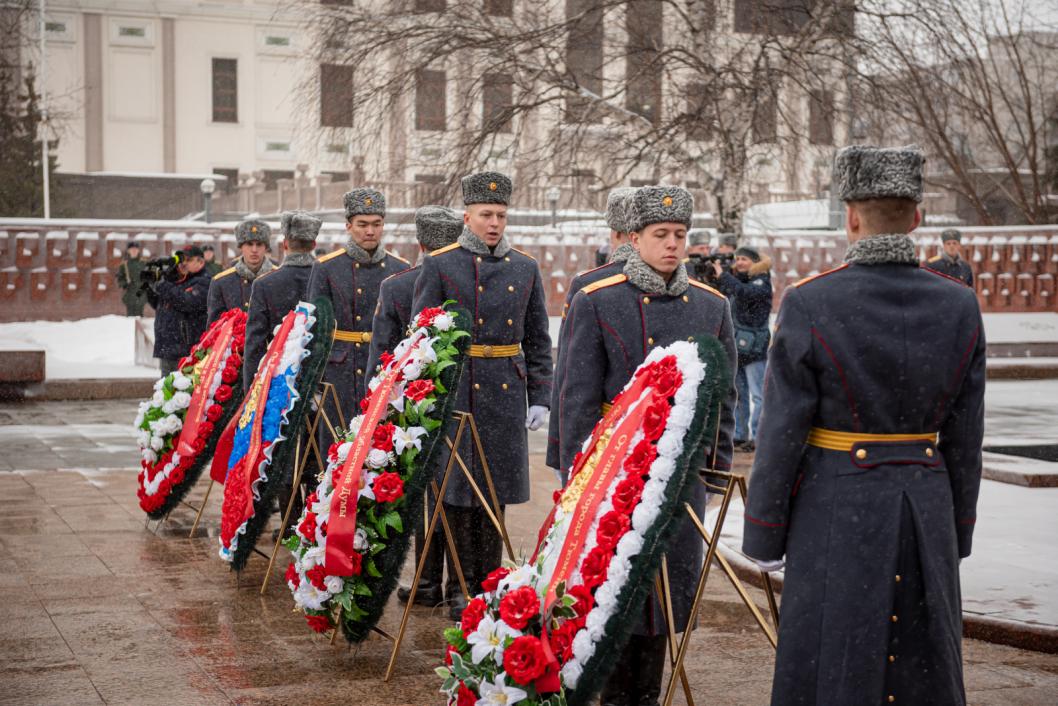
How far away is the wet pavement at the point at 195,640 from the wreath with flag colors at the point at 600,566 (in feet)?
3.71

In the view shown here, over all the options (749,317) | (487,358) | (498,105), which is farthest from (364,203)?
(498,105)

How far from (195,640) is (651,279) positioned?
2.72 meters

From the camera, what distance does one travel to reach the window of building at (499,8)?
16719mm

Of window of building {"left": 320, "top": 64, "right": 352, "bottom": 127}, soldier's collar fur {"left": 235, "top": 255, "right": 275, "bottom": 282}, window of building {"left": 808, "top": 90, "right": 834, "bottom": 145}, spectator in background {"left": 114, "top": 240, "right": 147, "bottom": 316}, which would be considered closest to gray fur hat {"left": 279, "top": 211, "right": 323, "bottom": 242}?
soldier's collar fur {"left": 235, "top": 255, "right": 275, "bottom": 282}

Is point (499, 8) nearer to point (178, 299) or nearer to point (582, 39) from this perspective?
point (582, 39)

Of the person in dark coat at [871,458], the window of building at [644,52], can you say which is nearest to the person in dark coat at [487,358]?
the person in dark coat at [871,458]

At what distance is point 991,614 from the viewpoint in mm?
6297

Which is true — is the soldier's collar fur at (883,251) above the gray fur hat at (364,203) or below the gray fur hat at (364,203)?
below

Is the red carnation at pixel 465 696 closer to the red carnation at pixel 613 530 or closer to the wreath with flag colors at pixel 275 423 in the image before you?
the red carnation at pixel 613 530

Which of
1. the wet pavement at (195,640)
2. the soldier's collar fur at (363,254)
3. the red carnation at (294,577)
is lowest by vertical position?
the wet pavement at (195,640)

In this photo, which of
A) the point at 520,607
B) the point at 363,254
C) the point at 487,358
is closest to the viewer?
the point at 520,607

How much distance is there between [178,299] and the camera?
477 inches

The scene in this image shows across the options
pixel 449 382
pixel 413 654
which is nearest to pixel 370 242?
pixel 449 382

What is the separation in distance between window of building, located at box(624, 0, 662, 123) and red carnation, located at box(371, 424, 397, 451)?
10618mm
